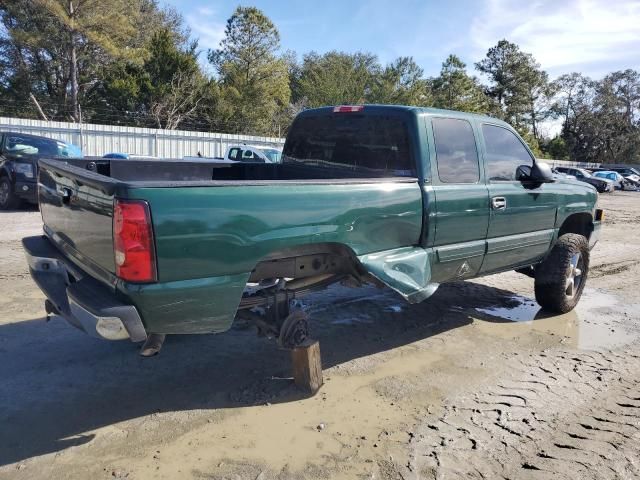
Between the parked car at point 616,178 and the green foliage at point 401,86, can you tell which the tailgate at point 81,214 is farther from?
the green foliage at point 401,86

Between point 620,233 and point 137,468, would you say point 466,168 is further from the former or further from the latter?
point 620,233

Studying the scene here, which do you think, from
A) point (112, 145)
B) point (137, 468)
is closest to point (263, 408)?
point (137, 468)

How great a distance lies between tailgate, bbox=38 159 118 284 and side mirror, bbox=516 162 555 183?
3.73 m

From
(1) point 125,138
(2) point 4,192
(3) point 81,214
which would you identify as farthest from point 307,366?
(1) point 125,138

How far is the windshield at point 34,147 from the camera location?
11.6 m

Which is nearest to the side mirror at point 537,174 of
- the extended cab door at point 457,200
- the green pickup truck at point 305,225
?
the green pickup truck at point 305,225

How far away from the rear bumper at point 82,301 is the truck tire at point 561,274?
4.33 meters

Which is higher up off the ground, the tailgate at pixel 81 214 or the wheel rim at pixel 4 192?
the tailgate at pixel 81 214

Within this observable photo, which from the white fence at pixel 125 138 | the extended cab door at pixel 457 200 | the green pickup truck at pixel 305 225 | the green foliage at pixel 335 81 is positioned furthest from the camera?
the green foliage at pixel 335 81

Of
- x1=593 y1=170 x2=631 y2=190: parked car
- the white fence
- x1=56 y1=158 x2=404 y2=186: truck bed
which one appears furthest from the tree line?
x1=56 y1=158 x2=404 y2=186: truck bed

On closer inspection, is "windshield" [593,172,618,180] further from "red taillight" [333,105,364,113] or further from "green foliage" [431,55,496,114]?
"red taillight" [333,105,364,113]

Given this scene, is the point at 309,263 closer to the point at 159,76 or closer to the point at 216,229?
the point at 216,229

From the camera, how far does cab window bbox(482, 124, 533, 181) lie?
4.90 meters

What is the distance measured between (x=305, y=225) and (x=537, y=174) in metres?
2.72
